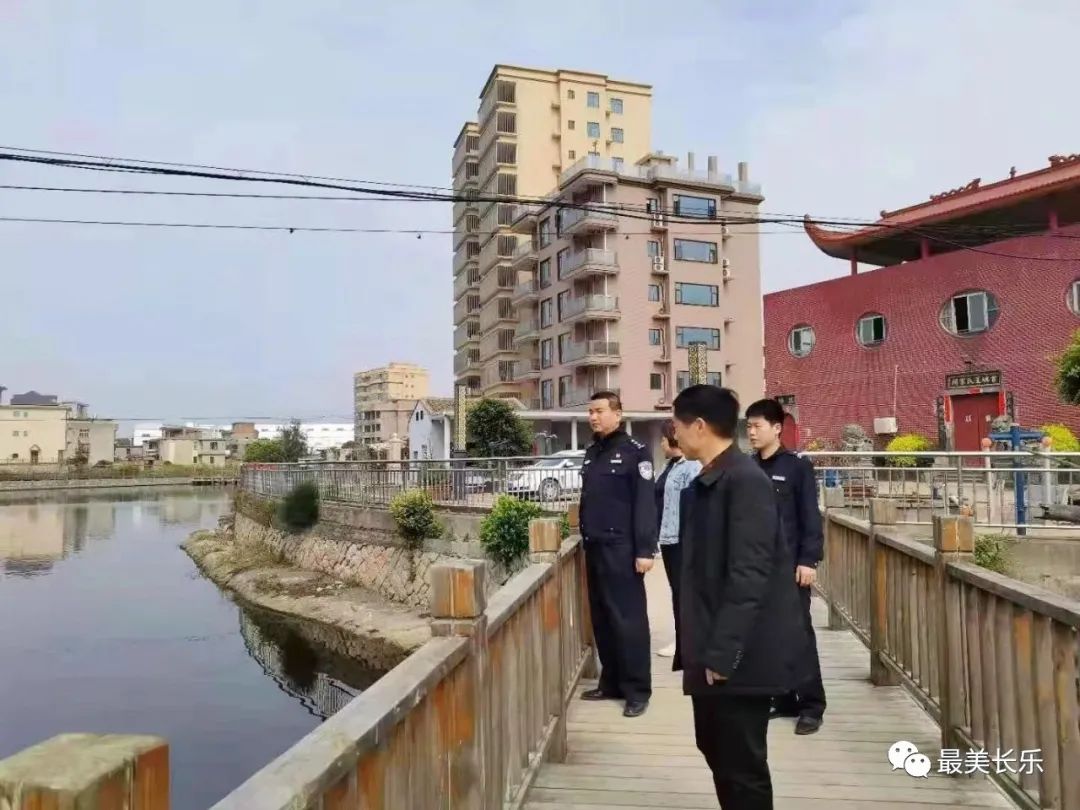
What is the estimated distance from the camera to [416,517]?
1652 cm

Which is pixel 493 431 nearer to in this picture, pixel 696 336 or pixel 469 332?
pixel 696 336

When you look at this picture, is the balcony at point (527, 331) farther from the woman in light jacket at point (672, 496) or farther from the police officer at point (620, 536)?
the police officer at point (620, 536)

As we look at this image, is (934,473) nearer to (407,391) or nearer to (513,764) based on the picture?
(513,764)

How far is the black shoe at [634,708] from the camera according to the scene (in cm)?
446

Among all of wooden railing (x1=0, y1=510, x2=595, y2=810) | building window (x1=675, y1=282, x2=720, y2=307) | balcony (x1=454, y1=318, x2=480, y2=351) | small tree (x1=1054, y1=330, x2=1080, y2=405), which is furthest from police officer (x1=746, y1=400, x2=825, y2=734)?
balcony (x1=454, y1=318, x2=480, y2=351)

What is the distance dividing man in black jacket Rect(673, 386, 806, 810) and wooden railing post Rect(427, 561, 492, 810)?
673 millimetres

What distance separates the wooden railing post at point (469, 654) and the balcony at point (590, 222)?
3484 centimetres

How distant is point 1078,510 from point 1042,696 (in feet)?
24.5

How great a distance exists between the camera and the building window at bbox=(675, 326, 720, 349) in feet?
122

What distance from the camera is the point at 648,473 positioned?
4.41 m

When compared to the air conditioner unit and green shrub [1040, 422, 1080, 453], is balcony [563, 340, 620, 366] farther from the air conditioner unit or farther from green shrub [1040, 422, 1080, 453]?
green shrub [1040, 422, 1080, 453]

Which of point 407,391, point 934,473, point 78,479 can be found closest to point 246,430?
point 407,391

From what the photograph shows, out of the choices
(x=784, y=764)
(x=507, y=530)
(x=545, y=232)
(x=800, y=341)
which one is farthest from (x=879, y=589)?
(x=545, y=232)

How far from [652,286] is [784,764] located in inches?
1377
